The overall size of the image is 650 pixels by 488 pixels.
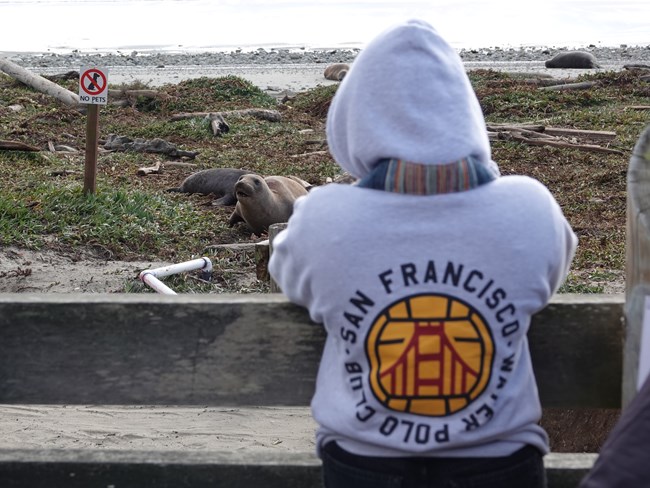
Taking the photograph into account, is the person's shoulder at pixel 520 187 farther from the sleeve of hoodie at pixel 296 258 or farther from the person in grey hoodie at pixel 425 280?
the sleeve of hoodie at pixel 296 258

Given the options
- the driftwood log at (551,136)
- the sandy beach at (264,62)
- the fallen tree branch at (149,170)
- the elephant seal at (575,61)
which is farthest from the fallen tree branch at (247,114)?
the elephant seal at (575,61)

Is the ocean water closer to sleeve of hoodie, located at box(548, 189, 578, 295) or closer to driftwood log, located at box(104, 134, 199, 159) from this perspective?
driftwood log, located at box(104, 134, 199, 159)

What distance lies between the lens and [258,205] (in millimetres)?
10617

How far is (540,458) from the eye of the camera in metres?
2.40

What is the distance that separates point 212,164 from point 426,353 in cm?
1281

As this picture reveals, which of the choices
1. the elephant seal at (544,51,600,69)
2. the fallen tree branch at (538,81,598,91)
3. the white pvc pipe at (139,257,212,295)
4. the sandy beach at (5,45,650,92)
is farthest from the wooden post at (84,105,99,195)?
the elephant seal at (544,51,600,69)

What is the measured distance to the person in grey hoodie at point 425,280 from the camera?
2.29 meters

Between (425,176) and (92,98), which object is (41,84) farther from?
(425,176)

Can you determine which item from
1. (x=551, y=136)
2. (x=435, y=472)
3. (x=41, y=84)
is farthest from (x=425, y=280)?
(x=41, y=84)

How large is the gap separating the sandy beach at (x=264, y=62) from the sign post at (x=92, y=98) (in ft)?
60.1

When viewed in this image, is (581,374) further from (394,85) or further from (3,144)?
(3,144)

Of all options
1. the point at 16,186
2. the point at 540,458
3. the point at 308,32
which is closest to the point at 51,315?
the point at 540,458

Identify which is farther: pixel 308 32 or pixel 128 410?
pixel 308 32

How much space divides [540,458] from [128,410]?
13.9ft
